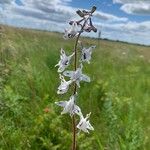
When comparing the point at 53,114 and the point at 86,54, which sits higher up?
the point at 86,54

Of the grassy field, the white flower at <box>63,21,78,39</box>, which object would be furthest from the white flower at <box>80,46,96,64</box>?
the grassy field

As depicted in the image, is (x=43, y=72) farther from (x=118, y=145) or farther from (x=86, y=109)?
(x=118, y=145)

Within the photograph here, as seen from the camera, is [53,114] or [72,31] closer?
[72,31]

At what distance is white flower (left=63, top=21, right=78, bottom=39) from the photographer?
2402 mm

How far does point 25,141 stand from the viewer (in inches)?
183

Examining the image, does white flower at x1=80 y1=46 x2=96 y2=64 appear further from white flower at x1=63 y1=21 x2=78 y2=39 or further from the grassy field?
the grassy field

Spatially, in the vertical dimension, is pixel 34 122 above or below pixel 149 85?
above

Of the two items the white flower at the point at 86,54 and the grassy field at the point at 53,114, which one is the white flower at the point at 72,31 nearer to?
the white flower at the point at 86,54

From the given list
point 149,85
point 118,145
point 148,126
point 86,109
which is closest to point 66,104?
point 118,145

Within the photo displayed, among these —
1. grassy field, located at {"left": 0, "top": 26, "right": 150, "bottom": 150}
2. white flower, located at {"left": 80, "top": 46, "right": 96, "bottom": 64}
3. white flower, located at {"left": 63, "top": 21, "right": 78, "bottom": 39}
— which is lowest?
grassy field, located at {"left": 0, "top": 26, "right": 150, "bottom": 150}

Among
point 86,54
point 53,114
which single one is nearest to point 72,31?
point 86,54

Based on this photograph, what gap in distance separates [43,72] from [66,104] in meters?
5.35

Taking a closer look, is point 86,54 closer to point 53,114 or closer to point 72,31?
point 72,31

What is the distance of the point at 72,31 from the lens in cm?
242
